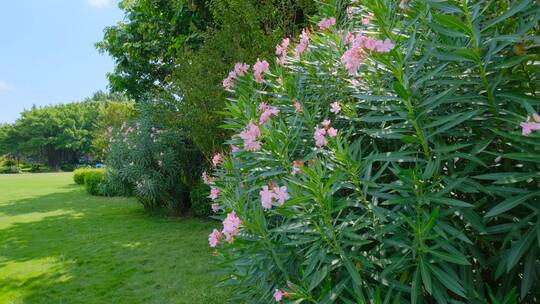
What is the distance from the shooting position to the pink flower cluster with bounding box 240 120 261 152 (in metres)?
1.86

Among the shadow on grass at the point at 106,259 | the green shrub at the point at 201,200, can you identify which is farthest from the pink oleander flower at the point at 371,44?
the green shrub at the point at 201,200

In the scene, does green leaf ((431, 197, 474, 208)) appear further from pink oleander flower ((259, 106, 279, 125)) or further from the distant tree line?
the distant tree line

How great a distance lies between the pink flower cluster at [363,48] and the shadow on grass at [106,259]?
1762 millimetres

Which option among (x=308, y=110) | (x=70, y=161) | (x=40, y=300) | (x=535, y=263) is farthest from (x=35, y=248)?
(x=70, y=161)

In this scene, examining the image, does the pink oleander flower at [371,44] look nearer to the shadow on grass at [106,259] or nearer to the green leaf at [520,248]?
the green leaf at [520,248]

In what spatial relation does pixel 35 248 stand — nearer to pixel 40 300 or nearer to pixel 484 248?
pixel 40 300

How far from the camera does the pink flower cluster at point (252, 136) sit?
6.10 feet

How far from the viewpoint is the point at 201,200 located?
326 inches

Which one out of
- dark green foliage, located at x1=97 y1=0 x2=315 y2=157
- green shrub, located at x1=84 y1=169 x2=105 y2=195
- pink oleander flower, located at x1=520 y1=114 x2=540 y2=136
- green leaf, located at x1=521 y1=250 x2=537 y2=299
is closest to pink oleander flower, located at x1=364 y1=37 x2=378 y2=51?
pink oleander flower, located at x1=520 y1=114 x2=540 y2=136

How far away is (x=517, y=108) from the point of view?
4.75ft

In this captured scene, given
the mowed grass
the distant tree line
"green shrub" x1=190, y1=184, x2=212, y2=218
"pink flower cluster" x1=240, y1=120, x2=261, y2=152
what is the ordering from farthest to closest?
A: 1. the distant tree line
2. "green shrub" x1=190, y1=184, x2=212, y2=218
3. the mowed grass
4. "pink flower cluster" x1=240, y1=120, x2=261, y2=152

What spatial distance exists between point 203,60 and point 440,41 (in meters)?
4.89

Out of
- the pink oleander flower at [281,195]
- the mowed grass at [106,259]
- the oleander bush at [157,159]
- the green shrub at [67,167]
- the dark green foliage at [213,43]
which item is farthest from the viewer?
the green shrub at [67,167]

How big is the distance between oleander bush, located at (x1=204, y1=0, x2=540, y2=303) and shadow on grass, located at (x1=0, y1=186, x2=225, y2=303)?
130 cm
